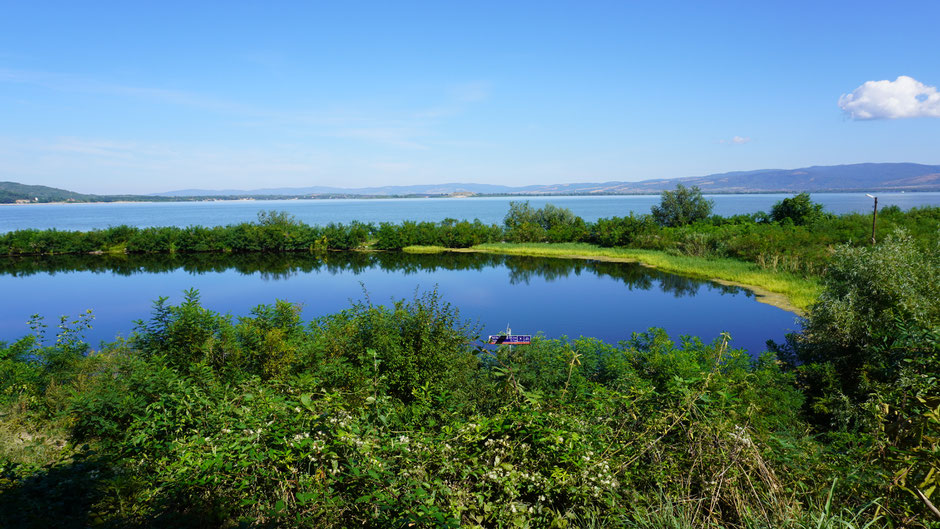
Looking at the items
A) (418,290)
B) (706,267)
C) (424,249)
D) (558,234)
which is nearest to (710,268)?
(706,267)

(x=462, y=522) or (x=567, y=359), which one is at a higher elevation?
(x=462, y=522)

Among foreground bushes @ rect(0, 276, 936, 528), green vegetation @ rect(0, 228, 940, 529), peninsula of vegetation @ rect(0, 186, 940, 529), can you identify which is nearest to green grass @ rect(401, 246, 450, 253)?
peninsula of vegetation @ rect(0, 186, 940, 529)

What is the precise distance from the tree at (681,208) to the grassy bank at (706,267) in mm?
14462

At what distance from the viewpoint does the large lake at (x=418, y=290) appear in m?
26.8

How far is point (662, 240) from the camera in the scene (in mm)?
55750

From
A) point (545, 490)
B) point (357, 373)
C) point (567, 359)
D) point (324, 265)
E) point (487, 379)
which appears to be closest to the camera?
point (545, 490)

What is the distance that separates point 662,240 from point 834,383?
152 feet

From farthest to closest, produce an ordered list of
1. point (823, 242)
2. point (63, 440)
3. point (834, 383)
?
point (823, 242) → point (834, 383) → point (63, 440)

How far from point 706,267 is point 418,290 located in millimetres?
25648

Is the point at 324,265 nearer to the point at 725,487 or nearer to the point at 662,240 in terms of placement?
the point at 662,240

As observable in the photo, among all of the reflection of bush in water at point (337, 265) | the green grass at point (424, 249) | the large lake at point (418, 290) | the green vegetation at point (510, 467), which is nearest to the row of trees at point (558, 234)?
the green grass at point (424, 249)

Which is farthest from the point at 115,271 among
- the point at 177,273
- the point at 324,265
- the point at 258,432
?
the point at 258,432

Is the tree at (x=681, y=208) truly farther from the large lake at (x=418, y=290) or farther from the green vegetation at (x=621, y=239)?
the large lake at (x=418, y=290)

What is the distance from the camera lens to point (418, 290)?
38562mm
